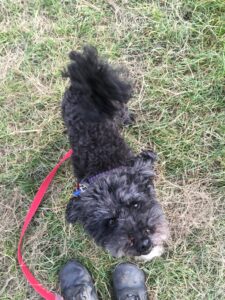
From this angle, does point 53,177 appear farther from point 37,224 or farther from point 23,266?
point 23,266

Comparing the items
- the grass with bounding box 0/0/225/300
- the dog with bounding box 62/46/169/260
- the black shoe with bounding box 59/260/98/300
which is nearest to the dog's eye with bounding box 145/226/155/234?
the dog with bounding box 62/46/169/260

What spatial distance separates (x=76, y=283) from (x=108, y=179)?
94cm

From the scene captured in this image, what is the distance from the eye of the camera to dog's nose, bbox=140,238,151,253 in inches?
90.8

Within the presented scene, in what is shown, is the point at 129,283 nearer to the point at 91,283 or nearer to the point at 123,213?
the point at 91,283

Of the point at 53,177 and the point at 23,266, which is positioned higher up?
the point at 53,177

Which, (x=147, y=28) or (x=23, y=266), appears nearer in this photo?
(x=23, y=266)

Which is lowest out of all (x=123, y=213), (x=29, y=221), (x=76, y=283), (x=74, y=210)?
(x=76, y=283)

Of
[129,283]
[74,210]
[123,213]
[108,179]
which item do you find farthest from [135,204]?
[129,283]

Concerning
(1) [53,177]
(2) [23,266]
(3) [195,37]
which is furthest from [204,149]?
(2) [23,266]

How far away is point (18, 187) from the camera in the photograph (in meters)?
3.12

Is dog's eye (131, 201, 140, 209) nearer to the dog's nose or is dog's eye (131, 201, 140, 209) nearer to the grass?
the dog's nose

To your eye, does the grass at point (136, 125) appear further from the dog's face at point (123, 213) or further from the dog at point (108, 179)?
the dog's face at point (123, 213)

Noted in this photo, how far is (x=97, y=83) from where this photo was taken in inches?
76.5

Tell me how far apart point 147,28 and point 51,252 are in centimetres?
185
